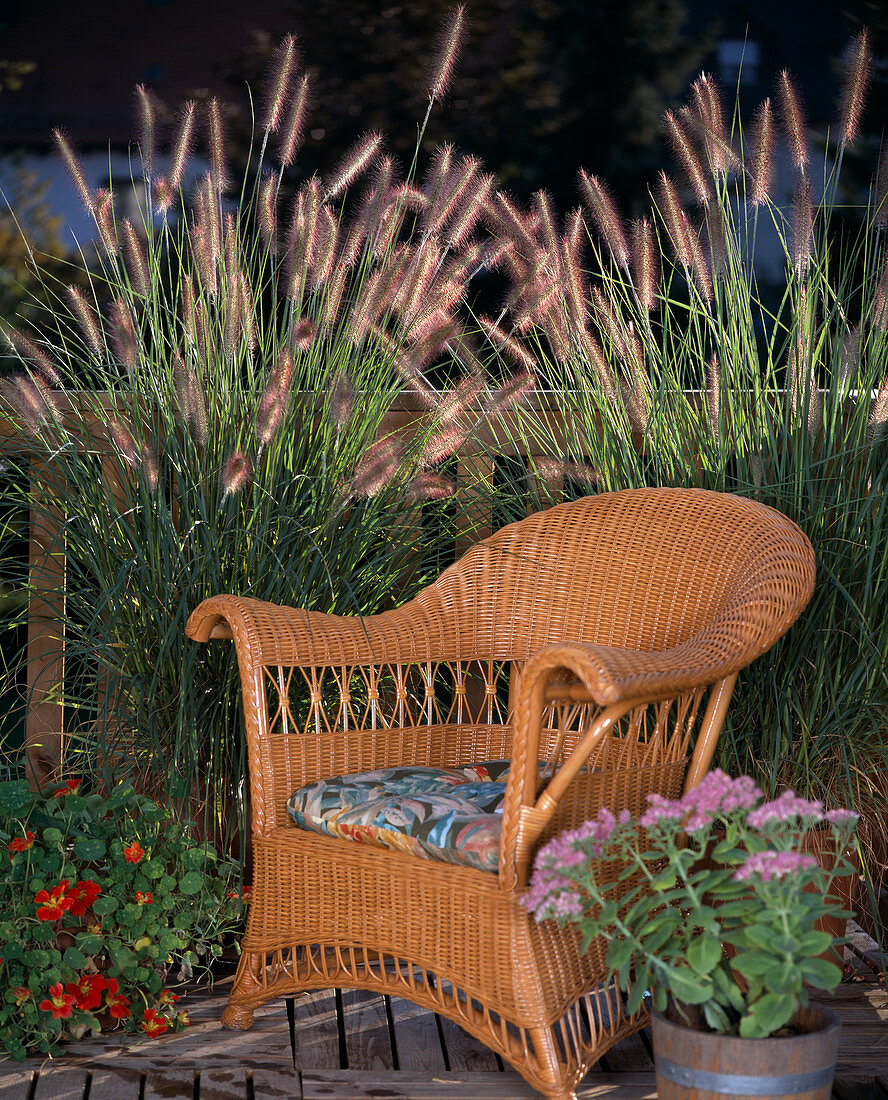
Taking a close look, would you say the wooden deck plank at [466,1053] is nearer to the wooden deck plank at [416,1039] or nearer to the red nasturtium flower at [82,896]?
the wooden deck plank at [416,1039]

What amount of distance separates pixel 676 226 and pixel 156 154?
6.58 feet

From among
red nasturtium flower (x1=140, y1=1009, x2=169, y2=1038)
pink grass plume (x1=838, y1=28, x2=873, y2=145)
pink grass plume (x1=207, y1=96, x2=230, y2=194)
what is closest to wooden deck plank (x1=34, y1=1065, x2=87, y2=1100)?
red nasturtium flower (x1=140, y1=1009, x2=169, y2=1038)

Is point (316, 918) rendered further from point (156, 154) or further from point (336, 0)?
point (336, 0)

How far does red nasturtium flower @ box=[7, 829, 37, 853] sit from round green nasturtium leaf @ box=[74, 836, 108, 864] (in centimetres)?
7

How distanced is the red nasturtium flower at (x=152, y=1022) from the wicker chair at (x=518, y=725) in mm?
120

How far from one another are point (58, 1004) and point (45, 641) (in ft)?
3.26

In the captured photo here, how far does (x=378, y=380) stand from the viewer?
2326 mm

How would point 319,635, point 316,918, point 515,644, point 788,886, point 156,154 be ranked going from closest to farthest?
point 788,886 → point 316,918 → point 319,635 → point 515,644 → point 156,154

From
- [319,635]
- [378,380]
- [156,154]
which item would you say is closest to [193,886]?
[319,635]

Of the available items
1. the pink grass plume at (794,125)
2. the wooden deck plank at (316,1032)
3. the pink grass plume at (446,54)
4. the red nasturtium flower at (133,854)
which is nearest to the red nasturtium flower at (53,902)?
the red nasturtium flower at (133,854)

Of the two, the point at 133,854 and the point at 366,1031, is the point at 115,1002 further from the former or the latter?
the point at 366,1031

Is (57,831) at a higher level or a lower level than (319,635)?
lower

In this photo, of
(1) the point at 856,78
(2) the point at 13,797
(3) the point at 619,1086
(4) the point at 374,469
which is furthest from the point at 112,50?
(3) the point at 619,1086

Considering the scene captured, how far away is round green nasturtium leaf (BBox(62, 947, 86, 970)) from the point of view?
1.77 metres
